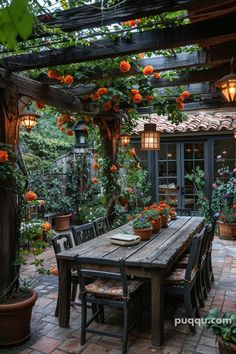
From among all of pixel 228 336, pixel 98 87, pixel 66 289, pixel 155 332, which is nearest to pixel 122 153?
pixel 98 87

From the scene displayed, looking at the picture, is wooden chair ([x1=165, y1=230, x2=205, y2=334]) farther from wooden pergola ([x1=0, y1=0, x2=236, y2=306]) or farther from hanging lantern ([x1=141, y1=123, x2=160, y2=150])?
hanging lantern ([x1=141, y1=123, x2=160, y2=150])

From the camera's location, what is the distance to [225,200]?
7020mm

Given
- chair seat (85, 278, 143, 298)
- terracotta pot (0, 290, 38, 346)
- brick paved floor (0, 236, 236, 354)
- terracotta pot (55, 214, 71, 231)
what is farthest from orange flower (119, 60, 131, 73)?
terracotta pot (55, 214, 71, 231)

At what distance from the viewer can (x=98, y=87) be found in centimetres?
409

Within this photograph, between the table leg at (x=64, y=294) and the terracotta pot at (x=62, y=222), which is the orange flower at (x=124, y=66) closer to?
the table leg at (x=64, y=294)

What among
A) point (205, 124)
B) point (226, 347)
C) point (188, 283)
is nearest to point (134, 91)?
point (188, 283)

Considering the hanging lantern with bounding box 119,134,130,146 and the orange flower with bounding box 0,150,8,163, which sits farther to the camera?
the hanging lantern with bounding box 119,134,130,146

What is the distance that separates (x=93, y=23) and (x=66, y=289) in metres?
2.29

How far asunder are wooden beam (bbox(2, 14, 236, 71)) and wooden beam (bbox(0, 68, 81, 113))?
11 cm

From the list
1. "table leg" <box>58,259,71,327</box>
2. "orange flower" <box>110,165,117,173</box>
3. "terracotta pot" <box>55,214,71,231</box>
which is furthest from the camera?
"terracotta pot" <box>55,214,71,231</box>

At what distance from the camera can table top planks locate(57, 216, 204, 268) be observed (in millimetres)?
2652

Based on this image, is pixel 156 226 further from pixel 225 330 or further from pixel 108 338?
pixel 225 330

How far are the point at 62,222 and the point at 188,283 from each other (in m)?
4.85

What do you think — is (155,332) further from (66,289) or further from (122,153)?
(122,153)
